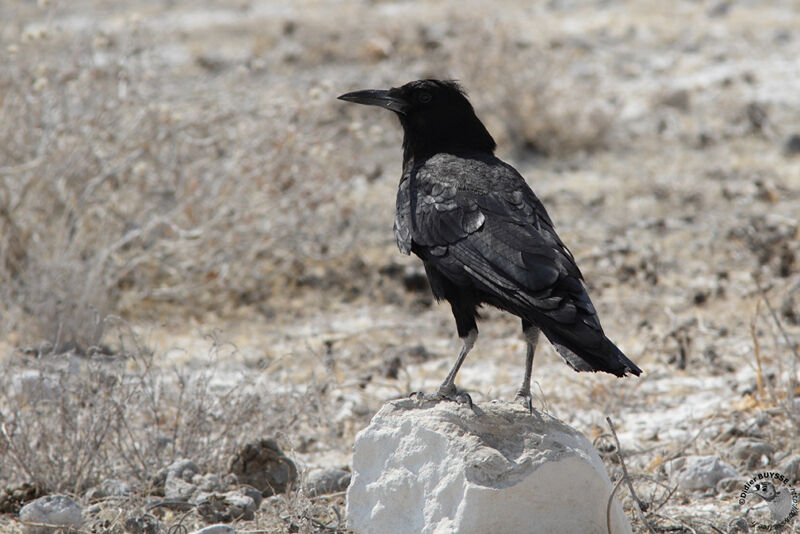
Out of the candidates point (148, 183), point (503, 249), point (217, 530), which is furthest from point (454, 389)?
point (148, 183)

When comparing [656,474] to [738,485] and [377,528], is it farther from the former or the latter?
[377,528]

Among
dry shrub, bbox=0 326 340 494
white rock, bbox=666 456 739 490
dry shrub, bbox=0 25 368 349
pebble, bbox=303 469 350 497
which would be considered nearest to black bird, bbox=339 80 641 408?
white rock, bbox=666 456 739 490

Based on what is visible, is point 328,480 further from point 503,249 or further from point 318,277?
point 318,277

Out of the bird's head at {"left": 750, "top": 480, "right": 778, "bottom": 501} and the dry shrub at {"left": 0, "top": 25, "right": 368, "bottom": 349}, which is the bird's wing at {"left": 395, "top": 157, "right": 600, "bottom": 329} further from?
the dry shrub at {"left": 0, "top": 25, "right": 368, "bottom": 349}

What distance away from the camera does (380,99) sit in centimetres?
504

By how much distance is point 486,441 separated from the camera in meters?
3.62

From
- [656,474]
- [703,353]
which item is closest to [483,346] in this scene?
[703,353]

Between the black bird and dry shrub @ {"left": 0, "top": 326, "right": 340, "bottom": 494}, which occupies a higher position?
the black bird

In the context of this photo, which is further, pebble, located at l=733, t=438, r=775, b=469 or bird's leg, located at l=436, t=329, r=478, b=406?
pebble, located at l=733, t=438, r=775, b=469

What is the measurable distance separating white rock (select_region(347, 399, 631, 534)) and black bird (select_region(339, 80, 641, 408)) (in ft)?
0.83

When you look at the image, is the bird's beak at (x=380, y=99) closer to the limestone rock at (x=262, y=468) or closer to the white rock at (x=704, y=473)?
the limestone rock at (x=262, y=468)

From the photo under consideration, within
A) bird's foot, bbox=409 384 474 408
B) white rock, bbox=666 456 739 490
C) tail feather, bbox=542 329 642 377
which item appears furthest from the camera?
white rock, bbox=666 456 739 490

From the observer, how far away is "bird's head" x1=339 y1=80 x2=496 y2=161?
4.88 m

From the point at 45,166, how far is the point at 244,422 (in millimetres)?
2966
